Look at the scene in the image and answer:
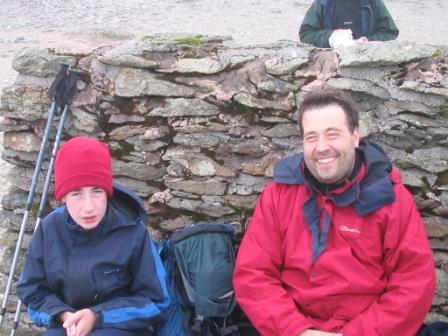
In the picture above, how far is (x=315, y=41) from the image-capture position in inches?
220

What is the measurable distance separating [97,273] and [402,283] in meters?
1.95

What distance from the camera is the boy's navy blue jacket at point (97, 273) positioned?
12.0ft

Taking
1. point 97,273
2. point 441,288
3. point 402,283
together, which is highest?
point 97,273

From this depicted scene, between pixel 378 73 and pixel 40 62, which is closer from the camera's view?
pixel 378 73

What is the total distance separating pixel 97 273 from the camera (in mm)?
3705

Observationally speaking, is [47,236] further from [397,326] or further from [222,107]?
[397,326]

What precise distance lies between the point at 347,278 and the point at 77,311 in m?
1.75

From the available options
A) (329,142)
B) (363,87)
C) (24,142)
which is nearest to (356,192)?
(329,142)

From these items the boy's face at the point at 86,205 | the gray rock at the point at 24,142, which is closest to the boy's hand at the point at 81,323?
the boy's face at the point at 86,205

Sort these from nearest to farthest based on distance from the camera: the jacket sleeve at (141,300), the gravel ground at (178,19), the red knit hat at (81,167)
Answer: the red knit hat at (81,167) < the jacket sleeve at (141,300) < the gravel ground at (178,19)

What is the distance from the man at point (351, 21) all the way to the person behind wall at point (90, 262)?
291 cm

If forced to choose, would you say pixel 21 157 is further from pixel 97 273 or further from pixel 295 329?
pixel 295 329

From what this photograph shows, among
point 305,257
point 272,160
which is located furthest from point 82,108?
point 305,257

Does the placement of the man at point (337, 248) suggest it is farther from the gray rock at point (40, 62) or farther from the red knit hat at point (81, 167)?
the gray rock at point (40, 62)
